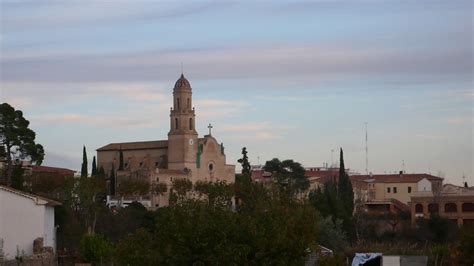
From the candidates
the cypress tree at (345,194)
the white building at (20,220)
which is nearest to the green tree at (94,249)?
the white building at (20,220)

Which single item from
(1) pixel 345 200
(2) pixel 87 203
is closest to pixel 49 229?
(2) pixel 87 203

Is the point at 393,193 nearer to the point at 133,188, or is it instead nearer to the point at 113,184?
the point at 113,184

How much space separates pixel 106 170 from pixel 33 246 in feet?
262

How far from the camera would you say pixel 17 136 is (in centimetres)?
6028

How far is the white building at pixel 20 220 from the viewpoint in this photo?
129 feet

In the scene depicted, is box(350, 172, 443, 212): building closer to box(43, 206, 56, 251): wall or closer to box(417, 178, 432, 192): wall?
box(417, 178, 432, 192): wall

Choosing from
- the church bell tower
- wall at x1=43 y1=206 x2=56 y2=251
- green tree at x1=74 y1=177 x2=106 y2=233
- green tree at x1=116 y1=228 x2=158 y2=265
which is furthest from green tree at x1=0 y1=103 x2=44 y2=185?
the church bell tower

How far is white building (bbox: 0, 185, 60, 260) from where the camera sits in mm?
39219

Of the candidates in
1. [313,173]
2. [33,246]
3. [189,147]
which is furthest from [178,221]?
[313,173]

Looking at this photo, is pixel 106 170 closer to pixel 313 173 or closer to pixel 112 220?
pixel 313 173

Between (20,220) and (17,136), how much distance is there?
2096 centimetres

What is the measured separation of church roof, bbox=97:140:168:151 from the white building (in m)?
77.6

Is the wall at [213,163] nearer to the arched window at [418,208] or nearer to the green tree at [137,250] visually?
the arched window at [418,208]

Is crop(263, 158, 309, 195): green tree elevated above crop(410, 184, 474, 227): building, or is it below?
above
